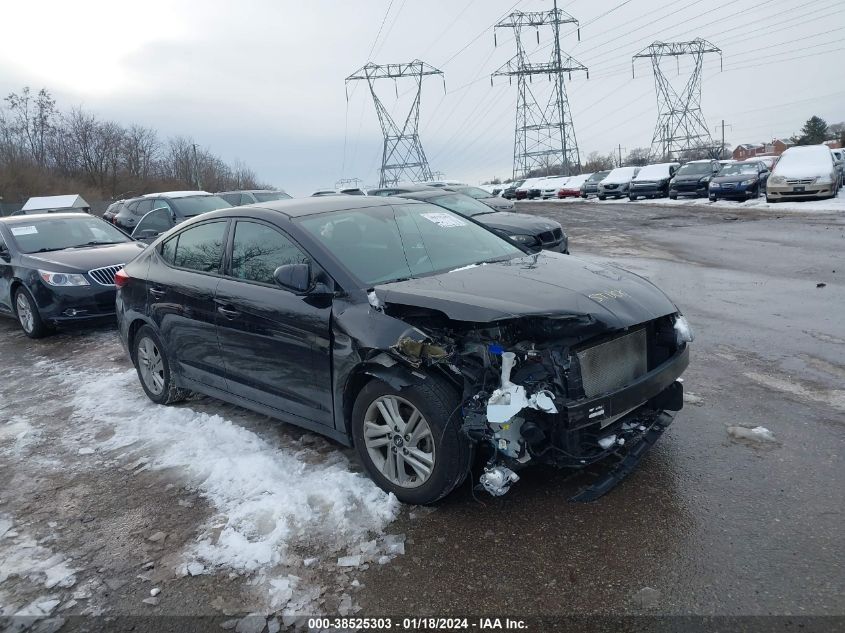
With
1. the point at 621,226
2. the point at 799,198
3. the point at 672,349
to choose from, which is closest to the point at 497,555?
the point at 672,349

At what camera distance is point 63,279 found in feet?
27.2

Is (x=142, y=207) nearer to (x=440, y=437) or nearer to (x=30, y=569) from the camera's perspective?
(x=30, y=569)

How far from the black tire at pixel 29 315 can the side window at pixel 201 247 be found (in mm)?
4469

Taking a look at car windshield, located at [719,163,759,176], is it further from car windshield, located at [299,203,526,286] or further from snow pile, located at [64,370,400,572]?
snow pile, located at [64,370,400,572]

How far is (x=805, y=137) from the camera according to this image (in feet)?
204

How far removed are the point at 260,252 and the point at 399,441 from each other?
5.84 feet

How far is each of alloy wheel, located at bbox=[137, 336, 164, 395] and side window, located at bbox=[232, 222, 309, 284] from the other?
1428 millimetres

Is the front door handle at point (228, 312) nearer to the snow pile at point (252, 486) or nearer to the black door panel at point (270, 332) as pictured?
the black door panel at point (270, 332)

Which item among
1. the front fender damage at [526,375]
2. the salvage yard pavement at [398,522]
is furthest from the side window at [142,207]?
the front fender damage at [526,375]

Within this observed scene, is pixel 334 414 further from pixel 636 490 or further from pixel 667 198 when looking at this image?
pixel 667 198

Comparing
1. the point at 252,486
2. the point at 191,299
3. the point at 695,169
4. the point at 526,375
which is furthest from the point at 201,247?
the point at 695,169

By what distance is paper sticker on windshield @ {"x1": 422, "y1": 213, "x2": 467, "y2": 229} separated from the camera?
4.84m

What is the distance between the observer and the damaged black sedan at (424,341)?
126 inches

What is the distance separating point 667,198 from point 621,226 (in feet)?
40.0
